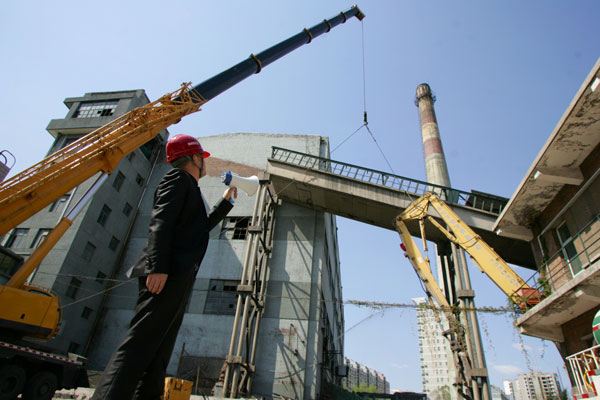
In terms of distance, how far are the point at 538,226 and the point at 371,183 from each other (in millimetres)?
6902

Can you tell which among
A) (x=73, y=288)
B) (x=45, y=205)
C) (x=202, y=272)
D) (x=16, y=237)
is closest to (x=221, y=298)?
(x=202, y=272)

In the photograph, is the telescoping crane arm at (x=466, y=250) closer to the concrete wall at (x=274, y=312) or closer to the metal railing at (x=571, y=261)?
the metal railing at (x=571, y=261)

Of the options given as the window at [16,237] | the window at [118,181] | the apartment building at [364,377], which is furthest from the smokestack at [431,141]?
the apartment building at [364,377]

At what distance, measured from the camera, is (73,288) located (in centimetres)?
1717

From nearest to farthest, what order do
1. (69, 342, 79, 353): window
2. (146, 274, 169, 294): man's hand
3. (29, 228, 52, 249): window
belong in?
(146, 274, 169, 294): man's hand, (69, 342, 79, 353): window, (29, 228, 52, 249): window

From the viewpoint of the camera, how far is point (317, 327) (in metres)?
15.9

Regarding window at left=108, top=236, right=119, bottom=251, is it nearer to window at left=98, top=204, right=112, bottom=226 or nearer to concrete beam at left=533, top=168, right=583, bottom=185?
window at left=98, top=204, right=112, bottom=226

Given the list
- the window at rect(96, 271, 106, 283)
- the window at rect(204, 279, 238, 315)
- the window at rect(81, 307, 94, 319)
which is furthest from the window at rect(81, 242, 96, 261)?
the window at rect(204, 279, 238, 315)

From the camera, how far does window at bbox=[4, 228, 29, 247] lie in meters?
18.0

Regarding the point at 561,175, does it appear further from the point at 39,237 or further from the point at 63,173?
the point at 39,237

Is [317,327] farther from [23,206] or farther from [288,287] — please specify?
[23,206]

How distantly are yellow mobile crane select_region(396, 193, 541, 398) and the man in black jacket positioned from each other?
10.1 metres

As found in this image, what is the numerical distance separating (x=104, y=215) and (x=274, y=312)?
38.9ft

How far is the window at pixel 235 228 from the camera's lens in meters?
19.4
